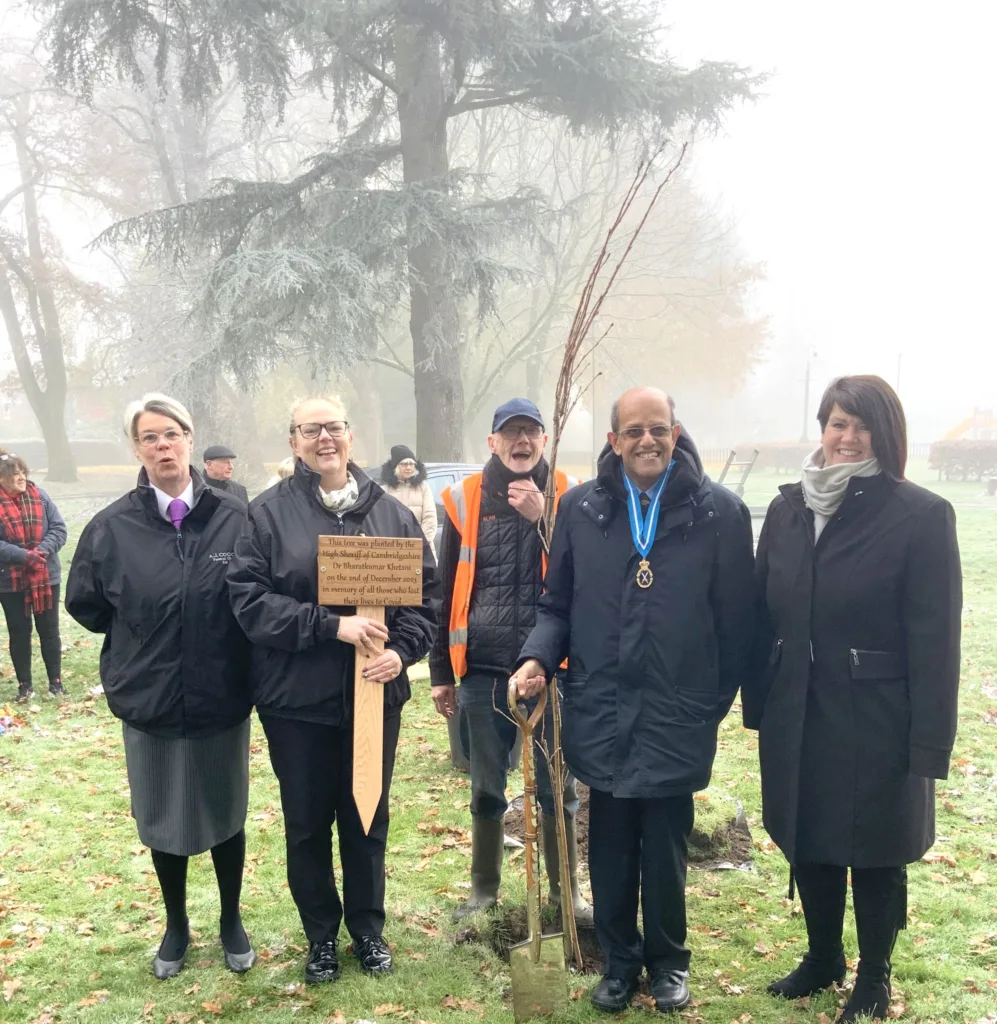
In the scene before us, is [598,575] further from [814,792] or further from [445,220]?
[445,220]

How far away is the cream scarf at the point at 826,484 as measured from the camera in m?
2.76

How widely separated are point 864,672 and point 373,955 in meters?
2.02

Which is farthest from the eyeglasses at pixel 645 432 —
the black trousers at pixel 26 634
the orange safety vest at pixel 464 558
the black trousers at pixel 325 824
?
the black trousers at pixel 26 634

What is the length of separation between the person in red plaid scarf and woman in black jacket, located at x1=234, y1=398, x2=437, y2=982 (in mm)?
4733

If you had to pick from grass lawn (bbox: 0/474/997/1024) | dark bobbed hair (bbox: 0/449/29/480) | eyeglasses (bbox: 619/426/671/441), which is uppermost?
eyeglasses (bbox: 619/426/671/441)

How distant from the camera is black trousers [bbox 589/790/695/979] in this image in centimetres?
298

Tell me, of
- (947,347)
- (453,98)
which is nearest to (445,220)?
(453,98)

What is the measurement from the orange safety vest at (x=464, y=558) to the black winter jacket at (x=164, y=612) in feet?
2.59

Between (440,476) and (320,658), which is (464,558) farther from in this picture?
(440,476)

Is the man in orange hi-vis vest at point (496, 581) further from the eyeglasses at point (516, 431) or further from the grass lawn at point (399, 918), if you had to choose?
the grass lawn at point (399, 918)

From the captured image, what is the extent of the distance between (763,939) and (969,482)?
94.1 ft

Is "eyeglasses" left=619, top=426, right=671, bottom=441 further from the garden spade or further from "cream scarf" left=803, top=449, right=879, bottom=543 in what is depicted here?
the garden spade

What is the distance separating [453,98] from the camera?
521 inches

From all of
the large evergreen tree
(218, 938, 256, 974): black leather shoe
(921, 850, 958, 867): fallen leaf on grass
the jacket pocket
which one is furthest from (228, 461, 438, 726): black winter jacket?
the large evergreen tree
